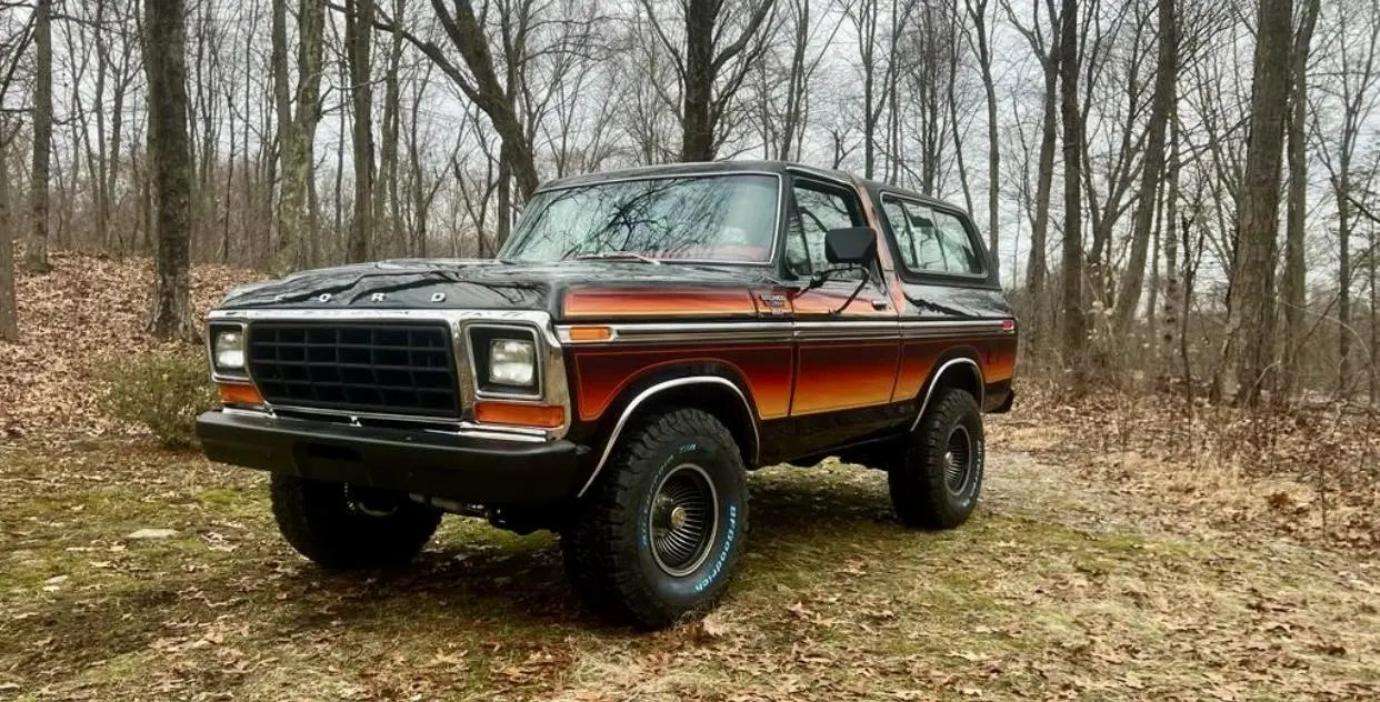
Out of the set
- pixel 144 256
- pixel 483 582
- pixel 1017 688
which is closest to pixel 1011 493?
pixel 1017 688

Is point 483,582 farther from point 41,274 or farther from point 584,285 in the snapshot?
point 41,274

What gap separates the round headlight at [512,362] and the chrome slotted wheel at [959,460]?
3425 mm

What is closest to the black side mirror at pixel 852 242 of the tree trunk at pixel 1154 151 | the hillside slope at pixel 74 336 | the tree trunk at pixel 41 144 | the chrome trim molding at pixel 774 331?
the chrome trim molding at pixel 774 331

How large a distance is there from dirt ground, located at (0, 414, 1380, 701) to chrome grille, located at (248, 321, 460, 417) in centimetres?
92

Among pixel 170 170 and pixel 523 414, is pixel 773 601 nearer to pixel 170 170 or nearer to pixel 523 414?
pixel 523 414

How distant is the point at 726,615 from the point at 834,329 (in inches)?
58.3

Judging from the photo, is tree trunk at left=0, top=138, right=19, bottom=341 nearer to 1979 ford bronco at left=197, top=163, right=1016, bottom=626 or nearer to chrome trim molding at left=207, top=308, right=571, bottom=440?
1979 ford bronco at left=197, top=163, right=1016, bottom=626

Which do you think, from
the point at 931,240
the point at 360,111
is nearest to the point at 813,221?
the point at 931,240

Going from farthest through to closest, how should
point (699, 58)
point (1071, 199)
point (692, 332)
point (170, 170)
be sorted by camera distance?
point (1071, 199), point (699, 58), point (170, 170), point (692, 332)

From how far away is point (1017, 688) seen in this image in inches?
124

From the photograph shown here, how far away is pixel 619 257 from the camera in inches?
162

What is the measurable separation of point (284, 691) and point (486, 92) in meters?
11.4

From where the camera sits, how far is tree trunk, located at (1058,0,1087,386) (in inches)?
559

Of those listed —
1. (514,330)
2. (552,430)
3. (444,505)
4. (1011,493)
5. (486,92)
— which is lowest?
(1011,493)
